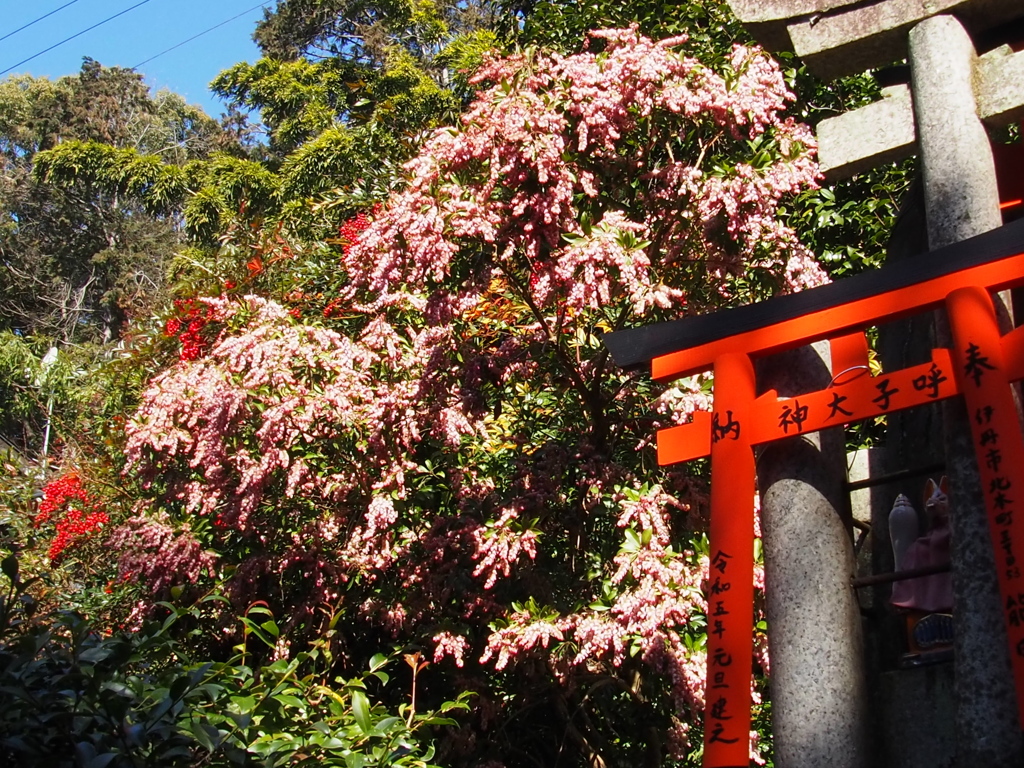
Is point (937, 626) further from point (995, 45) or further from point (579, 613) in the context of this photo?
point (995, 45)

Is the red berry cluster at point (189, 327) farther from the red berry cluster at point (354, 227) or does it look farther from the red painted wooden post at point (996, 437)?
the red painted wooden post at point (996, 437)

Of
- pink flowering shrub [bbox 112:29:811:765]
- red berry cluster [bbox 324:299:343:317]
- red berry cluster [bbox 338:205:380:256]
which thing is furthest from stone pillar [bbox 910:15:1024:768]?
red berry cluster [bbox 338:205:380:256]

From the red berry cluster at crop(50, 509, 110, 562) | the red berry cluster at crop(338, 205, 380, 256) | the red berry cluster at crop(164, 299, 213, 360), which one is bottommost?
the red berry cluster at crop(50, 509, 110, 562)

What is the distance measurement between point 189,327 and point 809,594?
6.29 meters

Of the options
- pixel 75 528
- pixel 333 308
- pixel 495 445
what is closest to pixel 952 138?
pixel 495 445

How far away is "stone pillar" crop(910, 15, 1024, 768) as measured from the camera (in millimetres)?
3152

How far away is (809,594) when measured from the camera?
12.0 ft

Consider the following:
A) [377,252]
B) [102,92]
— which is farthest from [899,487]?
[102,92]

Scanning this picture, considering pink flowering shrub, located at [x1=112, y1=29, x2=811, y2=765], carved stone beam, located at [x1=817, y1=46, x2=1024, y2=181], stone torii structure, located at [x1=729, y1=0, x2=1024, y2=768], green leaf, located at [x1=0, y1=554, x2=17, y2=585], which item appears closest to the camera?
stone torii structure, located at [x1=729, y1=0, x2=1024, y2=768]

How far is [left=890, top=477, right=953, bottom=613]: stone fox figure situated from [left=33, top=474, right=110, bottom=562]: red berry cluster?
6.40 m

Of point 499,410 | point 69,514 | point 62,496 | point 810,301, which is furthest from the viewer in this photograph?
point 62,496

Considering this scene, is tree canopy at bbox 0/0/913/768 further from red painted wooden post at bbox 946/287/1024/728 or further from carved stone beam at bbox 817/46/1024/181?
red painted wooden post at bbox 946/287/1024/728

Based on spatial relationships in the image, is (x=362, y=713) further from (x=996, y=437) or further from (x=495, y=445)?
(x=495, y=445)

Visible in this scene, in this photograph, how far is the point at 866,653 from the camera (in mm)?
3979
